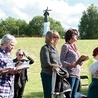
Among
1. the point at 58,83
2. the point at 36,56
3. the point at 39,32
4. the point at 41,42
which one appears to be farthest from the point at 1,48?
the point at 39,32

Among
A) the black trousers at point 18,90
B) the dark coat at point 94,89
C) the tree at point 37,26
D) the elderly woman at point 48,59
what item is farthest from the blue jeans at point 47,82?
the tree at point 37,26

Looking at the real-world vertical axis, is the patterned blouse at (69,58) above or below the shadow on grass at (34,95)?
above

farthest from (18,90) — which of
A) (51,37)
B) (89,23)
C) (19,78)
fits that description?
(89,23)

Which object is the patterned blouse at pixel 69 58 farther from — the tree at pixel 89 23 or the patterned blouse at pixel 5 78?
the tree at pixel 89 23

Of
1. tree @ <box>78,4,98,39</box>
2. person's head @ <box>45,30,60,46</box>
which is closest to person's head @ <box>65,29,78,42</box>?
person's head @ <box>45,30,60,46</box>

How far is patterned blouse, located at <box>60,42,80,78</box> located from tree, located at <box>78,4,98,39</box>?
7246cm

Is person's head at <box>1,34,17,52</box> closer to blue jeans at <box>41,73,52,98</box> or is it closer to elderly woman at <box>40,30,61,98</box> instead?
elderly woman at <box>40,30,61,98</box>

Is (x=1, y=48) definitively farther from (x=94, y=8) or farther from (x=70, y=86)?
(x=94, y=8)

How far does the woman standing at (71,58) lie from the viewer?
6820 mm

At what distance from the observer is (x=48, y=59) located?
6.16m

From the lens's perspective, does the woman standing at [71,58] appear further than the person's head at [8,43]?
Yes

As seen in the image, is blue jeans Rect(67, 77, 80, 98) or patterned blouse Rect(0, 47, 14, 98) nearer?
patterned blouse Rect(0, 47, 14, 98)

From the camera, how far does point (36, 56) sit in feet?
90.8

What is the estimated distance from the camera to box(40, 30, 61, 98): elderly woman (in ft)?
20.2
